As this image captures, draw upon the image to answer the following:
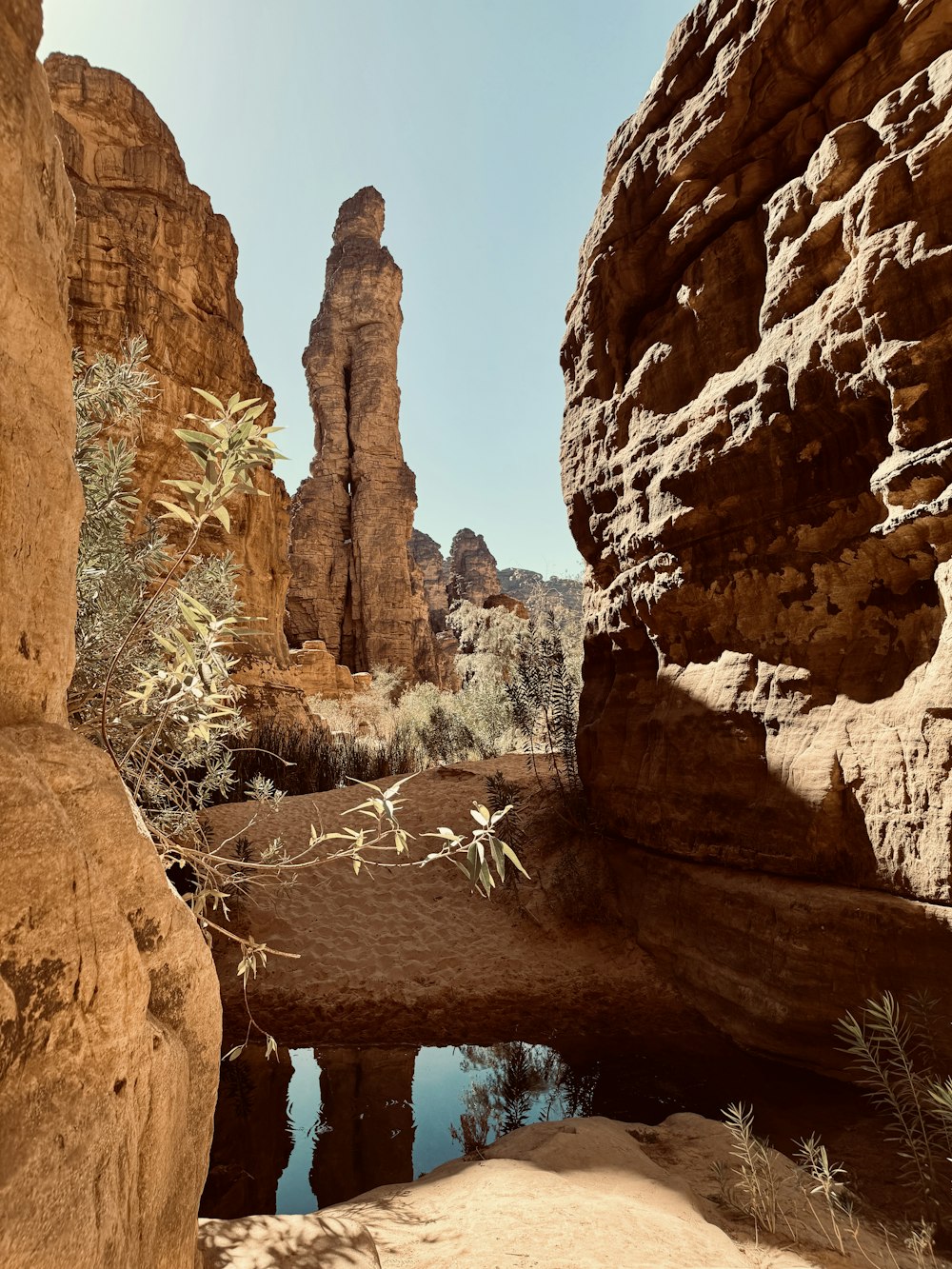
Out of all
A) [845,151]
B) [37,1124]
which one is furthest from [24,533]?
[845,151]

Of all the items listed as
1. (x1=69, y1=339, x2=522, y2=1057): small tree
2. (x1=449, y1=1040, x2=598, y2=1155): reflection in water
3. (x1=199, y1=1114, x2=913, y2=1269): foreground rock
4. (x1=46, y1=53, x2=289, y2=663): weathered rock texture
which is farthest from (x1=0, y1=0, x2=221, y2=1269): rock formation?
(x1=46, y1=53, x2=289, y2=663): weathered rock texture

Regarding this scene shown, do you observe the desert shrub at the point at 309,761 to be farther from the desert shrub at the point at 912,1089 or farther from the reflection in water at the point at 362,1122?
the desert shrub at the point at 912,1089

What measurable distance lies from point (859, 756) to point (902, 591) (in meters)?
1.12

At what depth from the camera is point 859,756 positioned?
13.9 ft

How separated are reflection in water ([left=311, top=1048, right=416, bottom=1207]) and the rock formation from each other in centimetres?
279

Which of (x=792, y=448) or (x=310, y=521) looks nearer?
(x=792, y=448)

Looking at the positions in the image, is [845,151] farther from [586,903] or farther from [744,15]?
[586,903]

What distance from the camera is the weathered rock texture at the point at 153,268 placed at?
10.5 m

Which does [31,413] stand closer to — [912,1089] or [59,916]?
[59,916]

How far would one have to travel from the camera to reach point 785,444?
4789 millimetres

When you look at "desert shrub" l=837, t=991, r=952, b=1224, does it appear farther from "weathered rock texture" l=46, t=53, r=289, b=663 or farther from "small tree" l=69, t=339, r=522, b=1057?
"weathered rock texture" l=46, t=53, r=289, b=663

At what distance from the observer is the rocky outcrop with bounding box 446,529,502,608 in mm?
41125

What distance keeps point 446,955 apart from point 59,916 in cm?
607

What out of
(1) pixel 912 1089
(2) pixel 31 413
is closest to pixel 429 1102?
(1) pixel 912 1089
